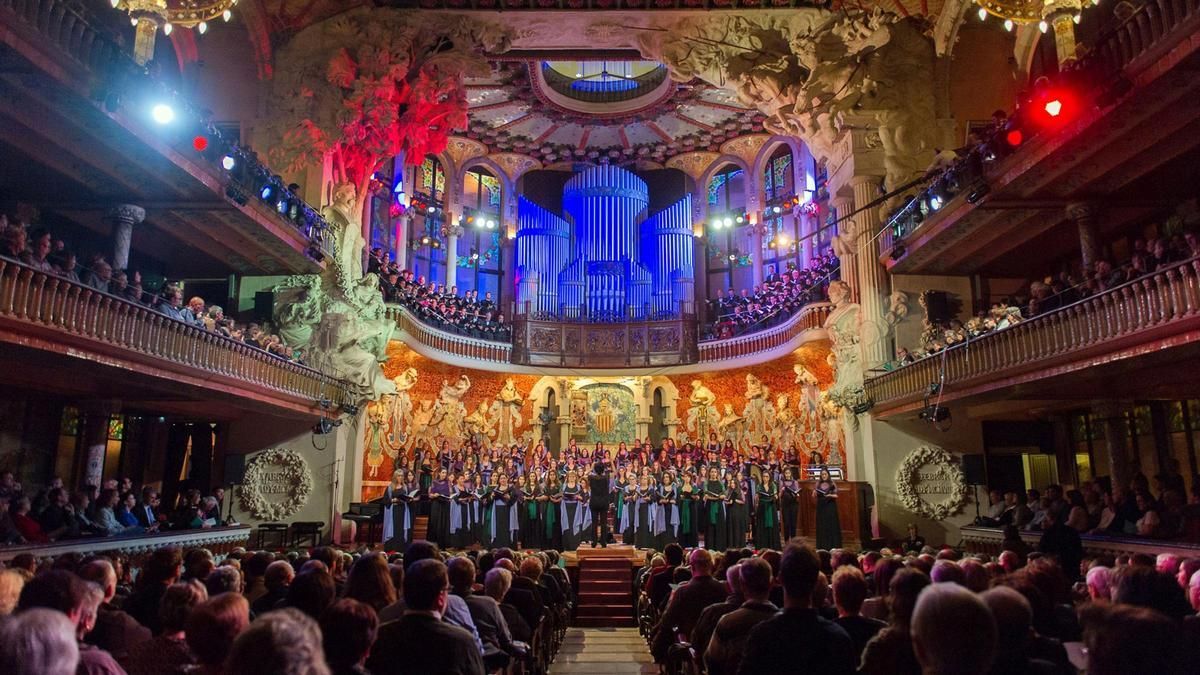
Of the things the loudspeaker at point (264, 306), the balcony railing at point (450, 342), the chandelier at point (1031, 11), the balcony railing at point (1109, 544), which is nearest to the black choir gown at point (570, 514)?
the balcony railing at point (450, 342)

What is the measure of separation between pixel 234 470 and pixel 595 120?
562 inches

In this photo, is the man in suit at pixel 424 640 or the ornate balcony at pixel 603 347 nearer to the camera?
the man in suit at pixel 424 640

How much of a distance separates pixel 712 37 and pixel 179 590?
1652 centimetres

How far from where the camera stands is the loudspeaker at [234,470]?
581 inches

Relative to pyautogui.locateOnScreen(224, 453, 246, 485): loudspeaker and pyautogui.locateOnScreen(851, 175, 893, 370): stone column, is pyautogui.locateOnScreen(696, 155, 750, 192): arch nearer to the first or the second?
pyautogui.locateOnScreen(851, 175, 893, 370): stone column

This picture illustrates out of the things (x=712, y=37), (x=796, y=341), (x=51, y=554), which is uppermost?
(x=712, y=37)

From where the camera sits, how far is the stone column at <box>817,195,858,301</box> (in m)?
16.6

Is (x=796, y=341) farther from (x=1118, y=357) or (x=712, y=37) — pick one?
(x=1118, y=357)

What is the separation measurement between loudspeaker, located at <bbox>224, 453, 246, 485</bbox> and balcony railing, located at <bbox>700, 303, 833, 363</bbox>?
1201 cm

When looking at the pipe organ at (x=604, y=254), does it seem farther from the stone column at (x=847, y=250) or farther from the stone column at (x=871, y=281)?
the stone column at (x=871, y=281)

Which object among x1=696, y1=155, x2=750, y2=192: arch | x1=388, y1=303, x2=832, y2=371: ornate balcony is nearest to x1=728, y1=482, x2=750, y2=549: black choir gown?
x1=388, y1=303, x2=832, y2=371: ornate balcony

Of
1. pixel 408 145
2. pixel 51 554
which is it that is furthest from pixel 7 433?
pixel 408 145

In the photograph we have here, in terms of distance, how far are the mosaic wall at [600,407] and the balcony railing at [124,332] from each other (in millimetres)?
5885

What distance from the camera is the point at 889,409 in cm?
→ 1493
